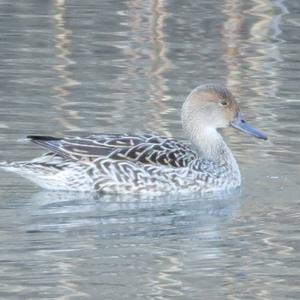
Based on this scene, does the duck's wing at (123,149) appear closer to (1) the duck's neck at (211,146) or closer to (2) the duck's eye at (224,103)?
(1) the duck's neck at (211,146)

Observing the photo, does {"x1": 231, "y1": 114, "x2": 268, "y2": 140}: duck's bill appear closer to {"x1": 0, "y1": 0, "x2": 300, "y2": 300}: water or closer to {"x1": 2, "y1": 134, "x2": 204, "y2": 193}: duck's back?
{"x1": 0, "y1": 0, "x2": 300, "y2": 300}: water

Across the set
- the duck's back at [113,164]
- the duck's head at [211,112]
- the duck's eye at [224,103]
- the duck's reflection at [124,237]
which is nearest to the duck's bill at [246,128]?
the duck's head at [211,112]

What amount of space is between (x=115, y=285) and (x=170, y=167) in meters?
3.06

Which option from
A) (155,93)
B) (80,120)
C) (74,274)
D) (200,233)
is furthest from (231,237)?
(155,93)

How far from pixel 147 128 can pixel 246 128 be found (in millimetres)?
1271

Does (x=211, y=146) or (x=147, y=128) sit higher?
(x=211, y=146)

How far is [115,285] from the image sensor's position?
9.19 meters

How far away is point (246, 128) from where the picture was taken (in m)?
12.9

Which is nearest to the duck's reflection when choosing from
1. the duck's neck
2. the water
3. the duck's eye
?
the water

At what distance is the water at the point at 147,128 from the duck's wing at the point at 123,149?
321 millimetres

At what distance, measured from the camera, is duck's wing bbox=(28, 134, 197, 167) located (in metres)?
11.9

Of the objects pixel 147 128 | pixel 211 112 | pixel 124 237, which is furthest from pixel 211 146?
pixel 124 237

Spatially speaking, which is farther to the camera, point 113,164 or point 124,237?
point 113,164

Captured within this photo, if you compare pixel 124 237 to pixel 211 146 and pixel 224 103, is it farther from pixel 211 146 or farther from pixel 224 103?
pixel 224 103
